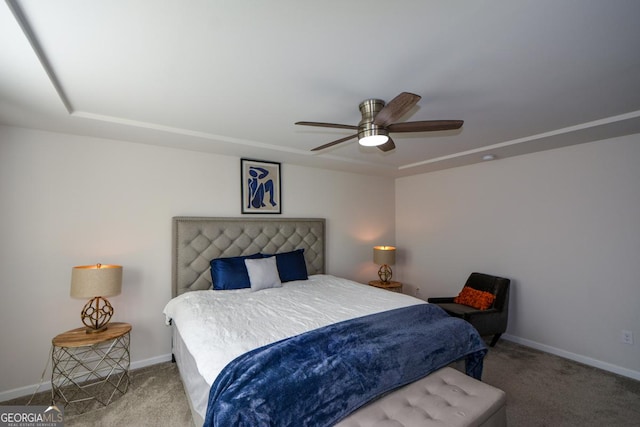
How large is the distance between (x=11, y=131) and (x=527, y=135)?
16.3 feet

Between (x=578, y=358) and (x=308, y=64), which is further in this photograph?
(x=578, y=358)

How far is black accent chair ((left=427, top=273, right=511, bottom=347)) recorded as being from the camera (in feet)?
10.3

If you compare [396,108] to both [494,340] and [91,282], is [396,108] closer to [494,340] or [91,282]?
[91,282]

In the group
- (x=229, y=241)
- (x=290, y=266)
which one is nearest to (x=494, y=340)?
(x=290, y=266)

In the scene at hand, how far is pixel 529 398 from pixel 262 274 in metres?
2.72

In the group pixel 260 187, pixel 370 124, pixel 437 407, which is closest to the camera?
pixel 437 407

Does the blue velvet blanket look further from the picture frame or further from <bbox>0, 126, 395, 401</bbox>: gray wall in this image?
the picture frame

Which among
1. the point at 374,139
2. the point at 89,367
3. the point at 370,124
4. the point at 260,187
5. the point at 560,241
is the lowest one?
the point at 89,367

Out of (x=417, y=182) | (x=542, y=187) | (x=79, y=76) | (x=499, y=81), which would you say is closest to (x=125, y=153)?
(x=79, y=76)

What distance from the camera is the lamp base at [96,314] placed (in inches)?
97.5

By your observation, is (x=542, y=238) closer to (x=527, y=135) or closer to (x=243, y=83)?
(x=527, y=135)

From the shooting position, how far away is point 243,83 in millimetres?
1894

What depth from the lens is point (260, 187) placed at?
3744 millimetres

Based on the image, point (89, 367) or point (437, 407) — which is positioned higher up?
point (437, 407)
